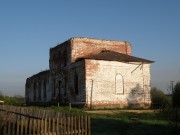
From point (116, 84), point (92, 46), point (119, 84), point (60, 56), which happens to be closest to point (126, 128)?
point (116, 84)

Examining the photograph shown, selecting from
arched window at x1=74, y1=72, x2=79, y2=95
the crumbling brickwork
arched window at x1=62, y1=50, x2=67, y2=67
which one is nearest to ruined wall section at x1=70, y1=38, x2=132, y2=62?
the crumbling brickwork

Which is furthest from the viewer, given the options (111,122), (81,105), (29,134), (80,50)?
(80,50)

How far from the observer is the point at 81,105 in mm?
26703

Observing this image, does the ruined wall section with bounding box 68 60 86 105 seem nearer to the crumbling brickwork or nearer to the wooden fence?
the crumbling brickwork

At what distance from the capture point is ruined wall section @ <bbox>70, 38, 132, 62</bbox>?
29.8 metres

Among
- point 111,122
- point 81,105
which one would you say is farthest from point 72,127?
point 81,105

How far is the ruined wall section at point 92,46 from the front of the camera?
29828mm

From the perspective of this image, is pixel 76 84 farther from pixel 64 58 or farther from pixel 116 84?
pixel 64 58

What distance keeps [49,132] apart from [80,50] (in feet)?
71.9

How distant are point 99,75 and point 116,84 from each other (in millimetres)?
2028

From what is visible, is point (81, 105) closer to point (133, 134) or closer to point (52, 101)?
point (52, 101)

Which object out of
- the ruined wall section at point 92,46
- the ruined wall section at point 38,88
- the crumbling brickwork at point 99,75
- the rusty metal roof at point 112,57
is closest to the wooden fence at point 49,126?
the crumbling brickwork at point 99,75

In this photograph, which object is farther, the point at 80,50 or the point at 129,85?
the point at 80,50

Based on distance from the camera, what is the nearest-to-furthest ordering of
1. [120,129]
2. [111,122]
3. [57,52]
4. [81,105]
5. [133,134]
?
[133,134], [120,129], [111,122], [81,105], [57,52]
